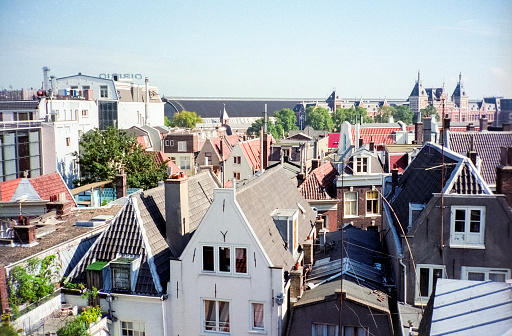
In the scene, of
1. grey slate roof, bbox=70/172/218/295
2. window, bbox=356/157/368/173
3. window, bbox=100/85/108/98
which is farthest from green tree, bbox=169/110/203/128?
grey slate roof, bbox=70/172/218/295

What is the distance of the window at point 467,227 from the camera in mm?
11000

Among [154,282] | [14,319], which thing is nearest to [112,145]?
[154,282]

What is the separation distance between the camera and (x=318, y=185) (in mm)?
23969

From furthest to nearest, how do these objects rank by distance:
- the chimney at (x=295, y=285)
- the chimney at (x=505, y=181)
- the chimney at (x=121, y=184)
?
1. the chimney at (x=121, y=184)
2. the chimney at (x=295, y=285)
3. the chimney at (x=505, y=181)

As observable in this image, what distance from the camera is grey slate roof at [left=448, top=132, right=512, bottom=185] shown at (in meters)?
22.1

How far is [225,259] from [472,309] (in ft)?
21.8

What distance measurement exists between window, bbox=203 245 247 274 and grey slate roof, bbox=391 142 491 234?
16.0ft

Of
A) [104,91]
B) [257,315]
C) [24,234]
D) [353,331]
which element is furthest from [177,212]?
[104,91]

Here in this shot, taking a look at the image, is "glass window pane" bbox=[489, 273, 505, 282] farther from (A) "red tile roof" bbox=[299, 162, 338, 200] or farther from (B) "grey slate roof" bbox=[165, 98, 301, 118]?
(B) "grey slate roof" bbox=[165, 98, 301, 118]

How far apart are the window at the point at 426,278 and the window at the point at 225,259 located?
436 centimetres

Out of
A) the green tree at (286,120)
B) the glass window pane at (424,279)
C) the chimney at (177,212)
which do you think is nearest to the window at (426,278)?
the glass window pane at (424,279)

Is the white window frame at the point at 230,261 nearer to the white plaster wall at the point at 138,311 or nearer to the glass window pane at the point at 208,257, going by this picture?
the glass window pane at the point at 208,257

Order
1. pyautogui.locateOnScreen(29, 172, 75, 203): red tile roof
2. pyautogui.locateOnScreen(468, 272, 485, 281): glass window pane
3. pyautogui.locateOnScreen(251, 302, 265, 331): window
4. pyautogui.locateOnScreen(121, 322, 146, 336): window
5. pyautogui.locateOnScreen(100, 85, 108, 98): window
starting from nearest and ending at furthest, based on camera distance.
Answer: pyautogui.locateOnScreen(468, 272, 485, 281): glass window pane → pyautogui.locateOnScreen(251, 302, 265, 331): window → pyautogui.locateOnScreen(121, 322, 146, 336): window → pyautogui.locateOnScreen(29, 172, 75, 203): red tile roof → pyautogui.locateOnScreen(100, 85, 108, 98): window

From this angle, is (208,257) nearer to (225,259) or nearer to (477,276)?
(225,259)
